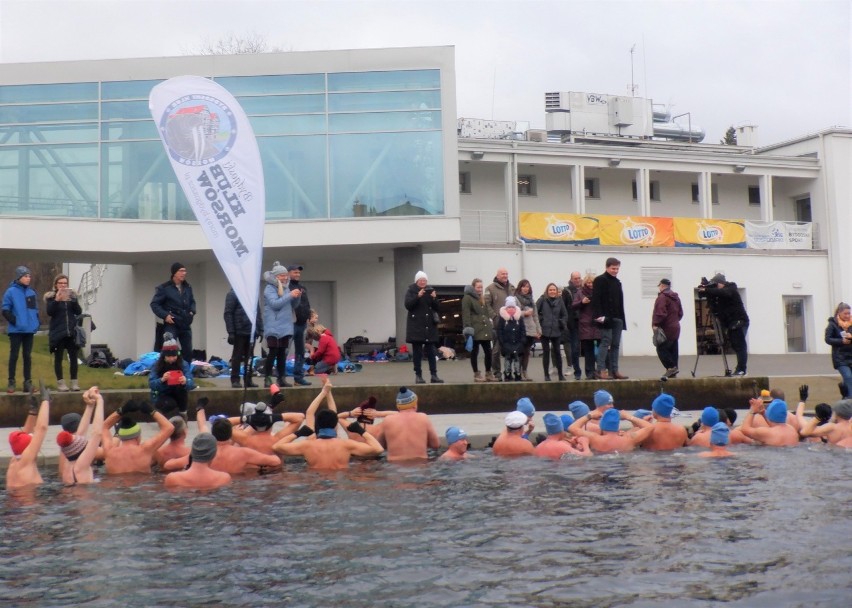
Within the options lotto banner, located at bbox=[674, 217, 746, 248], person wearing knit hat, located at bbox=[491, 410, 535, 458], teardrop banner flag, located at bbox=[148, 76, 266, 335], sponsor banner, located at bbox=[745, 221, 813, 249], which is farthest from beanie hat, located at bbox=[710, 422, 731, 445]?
sponsor banner, located at bbox=[745, 221, 813, 249]

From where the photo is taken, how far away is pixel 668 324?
53.9 feet

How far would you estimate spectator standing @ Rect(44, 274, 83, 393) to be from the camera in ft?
47.0

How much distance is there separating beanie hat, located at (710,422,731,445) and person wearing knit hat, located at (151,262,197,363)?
759 centimetres

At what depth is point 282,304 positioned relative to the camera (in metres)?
15.0

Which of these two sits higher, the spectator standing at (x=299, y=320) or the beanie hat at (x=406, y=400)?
the spectator standing at (x=299, y=320)

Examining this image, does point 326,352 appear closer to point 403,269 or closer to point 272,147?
point 403,269

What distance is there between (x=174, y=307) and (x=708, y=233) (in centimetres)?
2352

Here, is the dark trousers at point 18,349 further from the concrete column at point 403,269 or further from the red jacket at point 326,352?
the concrete column at point 403,269

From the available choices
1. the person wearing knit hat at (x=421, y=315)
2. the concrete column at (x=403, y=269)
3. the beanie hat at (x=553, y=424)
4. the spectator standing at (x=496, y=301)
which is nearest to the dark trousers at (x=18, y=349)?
the person wearing knit hat at (x=421, y=315)

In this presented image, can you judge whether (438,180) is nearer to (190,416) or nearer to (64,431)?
(190,416)

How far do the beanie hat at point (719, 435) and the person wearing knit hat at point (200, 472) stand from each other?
6.24 m

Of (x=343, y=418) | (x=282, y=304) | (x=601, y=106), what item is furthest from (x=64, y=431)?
(x=601, y=106)

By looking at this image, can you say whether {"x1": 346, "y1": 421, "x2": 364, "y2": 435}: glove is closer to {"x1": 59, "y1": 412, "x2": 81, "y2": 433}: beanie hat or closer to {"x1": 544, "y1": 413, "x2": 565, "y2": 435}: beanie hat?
{"x1": 544, "y1": 413, "x2": 565, "y2": 435}: beanie hat

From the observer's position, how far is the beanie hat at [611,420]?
41.7 feet
